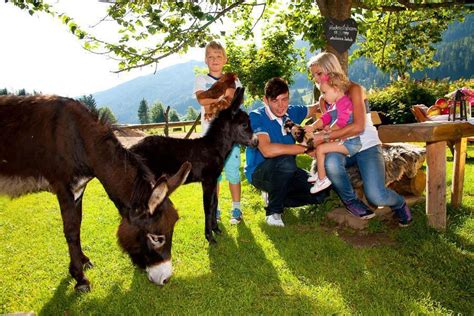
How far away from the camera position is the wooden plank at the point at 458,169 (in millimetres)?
5934

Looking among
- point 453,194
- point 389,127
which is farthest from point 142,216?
point 453,194

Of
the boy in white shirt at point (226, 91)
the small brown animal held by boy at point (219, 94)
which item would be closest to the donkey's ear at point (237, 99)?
the small brown animal held by boy at point (219, 94)

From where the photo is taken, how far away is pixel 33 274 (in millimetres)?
4316

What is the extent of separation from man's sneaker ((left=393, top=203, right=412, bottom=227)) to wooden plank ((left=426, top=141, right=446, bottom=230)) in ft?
1.02

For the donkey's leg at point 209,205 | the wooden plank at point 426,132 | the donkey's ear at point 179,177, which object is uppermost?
the donkey's ear at point 179,177

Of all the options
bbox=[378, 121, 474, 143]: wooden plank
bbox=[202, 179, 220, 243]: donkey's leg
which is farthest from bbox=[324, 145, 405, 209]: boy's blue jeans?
bbox=[202, 179, 220, 243]: donkey's leg

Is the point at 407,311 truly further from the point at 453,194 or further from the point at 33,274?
the point at 33,274

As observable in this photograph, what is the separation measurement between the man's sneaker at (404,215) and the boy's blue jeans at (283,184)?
1175 millimetres

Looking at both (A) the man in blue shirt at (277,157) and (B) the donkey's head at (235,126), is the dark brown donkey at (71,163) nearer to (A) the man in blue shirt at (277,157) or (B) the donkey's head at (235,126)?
(B) the donkey's head at (235,126)

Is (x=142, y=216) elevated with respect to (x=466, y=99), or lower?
lower

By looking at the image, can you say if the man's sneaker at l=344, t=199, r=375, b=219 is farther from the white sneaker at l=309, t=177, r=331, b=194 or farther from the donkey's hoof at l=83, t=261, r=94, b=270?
the donkey's hoof at l=83, t=261, r=94, b=270

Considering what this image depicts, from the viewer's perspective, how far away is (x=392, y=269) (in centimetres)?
407

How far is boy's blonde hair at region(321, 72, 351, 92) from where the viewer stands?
191 inches

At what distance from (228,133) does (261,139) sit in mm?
526
